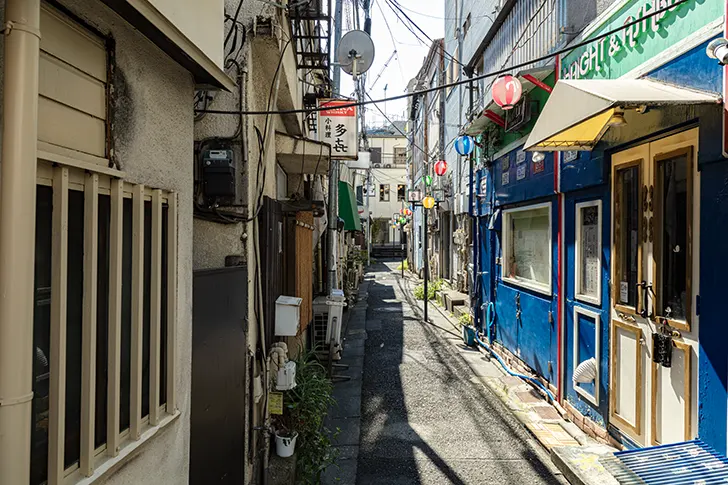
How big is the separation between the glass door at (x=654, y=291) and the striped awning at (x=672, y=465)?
33 centimetres

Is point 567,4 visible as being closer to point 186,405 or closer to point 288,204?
point 288,204

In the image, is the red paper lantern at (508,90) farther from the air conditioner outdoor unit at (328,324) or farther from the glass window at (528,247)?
the air conditioner outdoor unit at (328,324)

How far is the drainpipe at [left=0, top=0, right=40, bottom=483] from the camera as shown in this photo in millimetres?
1774

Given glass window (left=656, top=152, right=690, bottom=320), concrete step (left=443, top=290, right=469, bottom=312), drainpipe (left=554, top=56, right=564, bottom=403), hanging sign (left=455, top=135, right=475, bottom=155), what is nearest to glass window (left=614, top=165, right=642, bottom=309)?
glass window (left=656, top=152, right=690, bottom=320)

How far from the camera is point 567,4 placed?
6.77 metres

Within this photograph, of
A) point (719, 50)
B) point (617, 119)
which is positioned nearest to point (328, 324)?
point (617, 119)

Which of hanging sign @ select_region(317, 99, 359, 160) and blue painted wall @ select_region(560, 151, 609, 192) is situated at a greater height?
hanging sign @ select_region(317, 99, 359, 160)

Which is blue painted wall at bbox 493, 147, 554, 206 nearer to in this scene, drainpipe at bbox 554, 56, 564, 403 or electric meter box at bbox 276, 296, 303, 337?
drainpipe at bbox 554, 56, 564, 403

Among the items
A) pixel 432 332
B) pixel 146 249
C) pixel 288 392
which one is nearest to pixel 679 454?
pixel 288 392

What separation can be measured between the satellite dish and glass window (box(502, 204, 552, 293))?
3850 mm

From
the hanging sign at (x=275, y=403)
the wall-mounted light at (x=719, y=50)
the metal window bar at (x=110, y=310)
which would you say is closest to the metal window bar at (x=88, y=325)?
the metal window bar at (x=110, y=310)

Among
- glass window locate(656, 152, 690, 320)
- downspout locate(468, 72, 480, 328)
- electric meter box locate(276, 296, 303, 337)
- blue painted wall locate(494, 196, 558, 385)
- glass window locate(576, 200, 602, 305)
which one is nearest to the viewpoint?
glass window locate(656, 152, 690, 320)

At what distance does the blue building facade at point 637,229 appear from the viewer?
3.98 meters

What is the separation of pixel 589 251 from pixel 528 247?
278 centimetres
